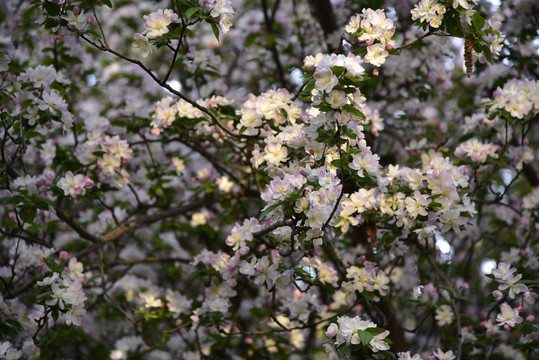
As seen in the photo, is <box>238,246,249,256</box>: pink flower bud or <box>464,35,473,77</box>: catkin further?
<box>238,246,249,256</box>: pink flower bud

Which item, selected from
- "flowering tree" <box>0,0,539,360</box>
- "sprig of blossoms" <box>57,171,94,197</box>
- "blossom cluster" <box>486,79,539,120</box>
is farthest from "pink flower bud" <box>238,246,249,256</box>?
"blossom cluster" <box>486,79,539,120</box>

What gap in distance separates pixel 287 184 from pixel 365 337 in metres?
0.54

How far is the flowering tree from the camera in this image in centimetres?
196

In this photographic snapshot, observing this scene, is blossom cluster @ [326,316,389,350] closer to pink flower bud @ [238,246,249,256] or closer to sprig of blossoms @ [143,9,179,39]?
pink flower bud @ [238,246,249,256]

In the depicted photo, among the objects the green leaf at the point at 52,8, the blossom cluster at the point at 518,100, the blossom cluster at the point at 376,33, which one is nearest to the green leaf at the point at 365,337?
the blossom cluster at the point at 376,33

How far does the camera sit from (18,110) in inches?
100

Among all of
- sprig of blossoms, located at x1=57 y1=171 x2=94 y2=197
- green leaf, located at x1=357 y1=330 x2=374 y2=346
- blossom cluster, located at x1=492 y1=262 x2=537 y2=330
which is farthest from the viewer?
sprig of blossoms, located at x1=57 y1=171 x2=94 y2=197

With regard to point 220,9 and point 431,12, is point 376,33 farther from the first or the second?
point 220,9

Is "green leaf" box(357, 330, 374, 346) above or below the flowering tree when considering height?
below

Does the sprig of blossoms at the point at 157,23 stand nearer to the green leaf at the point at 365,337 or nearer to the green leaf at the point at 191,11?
the green leaf at the point at 191,11

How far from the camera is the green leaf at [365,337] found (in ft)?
5.60

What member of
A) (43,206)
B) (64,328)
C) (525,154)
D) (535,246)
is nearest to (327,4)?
(525,154)

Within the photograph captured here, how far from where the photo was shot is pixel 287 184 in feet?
6.05

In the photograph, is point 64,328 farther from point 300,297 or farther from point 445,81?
point 445,81
